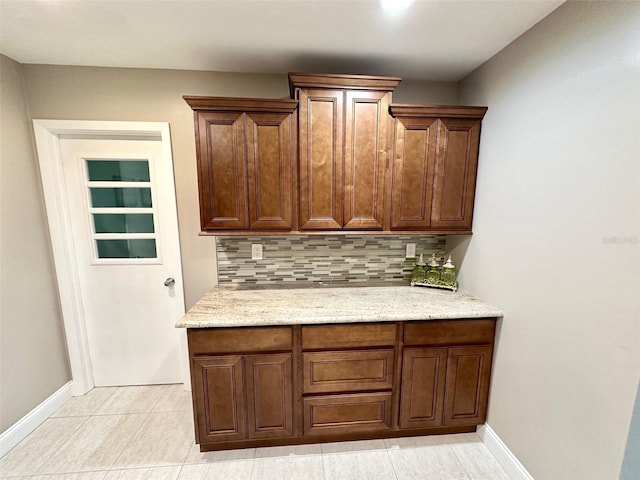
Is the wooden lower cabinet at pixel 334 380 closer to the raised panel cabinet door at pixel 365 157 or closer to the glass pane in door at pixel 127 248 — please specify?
the raised panel cabinet door at pixel 365 157

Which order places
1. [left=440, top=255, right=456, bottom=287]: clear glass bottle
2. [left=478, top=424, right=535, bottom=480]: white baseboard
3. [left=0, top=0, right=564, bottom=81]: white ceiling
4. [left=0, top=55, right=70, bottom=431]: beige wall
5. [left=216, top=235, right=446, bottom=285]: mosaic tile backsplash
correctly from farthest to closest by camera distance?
[left=216, top=235, right=446, bottom=285]: mosaic tile backsplash
[left=440, top=255, right=456, bottom=287]: clear glass bottle
[left=0, top=55, right=70, bottom=431]: beige wall
[left=478, top=424, right=535, bottom=480]: white baseboard
[left=0, top=0, right=564, bottom=81]: white ceiling

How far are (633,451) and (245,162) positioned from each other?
7.18 ft

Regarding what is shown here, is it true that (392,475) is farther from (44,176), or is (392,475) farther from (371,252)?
(44,176)

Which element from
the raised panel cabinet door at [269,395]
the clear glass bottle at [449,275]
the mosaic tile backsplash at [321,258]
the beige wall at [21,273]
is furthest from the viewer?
A: the mosaic tile backsplash at [321,258]

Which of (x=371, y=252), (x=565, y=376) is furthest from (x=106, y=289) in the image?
(x=565, y=376)

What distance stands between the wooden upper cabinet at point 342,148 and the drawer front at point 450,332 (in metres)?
0.70

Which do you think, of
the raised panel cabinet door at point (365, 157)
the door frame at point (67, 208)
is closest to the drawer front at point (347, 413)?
the raised panel cabinet door at point (365, 157)

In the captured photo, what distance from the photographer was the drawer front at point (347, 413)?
1639 millimetres

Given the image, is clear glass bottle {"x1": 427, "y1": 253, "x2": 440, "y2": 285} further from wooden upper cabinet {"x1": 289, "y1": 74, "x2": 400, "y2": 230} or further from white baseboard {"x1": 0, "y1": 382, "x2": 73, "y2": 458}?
white baseboard {"x1": 0, "y1": 382, "x2": 73, "y2": 458}

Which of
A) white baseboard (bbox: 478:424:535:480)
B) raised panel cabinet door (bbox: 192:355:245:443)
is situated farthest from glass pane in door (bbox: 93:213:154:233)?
white baseboard (bbox: 478:424:535:480)

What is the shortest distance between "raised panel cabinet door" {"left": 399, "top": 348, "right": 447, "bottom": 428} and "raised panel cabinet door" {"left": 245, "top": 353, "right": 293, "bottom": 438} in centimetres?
72

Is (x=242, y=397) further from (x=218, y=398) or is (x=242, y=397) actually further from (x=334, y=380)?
(x=334, y=380)

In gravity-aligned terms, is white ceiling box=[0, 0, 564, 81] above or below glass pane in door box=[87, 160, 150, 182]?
above

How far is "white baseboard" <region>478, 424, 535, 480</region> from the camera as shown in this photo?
4.76 feet
